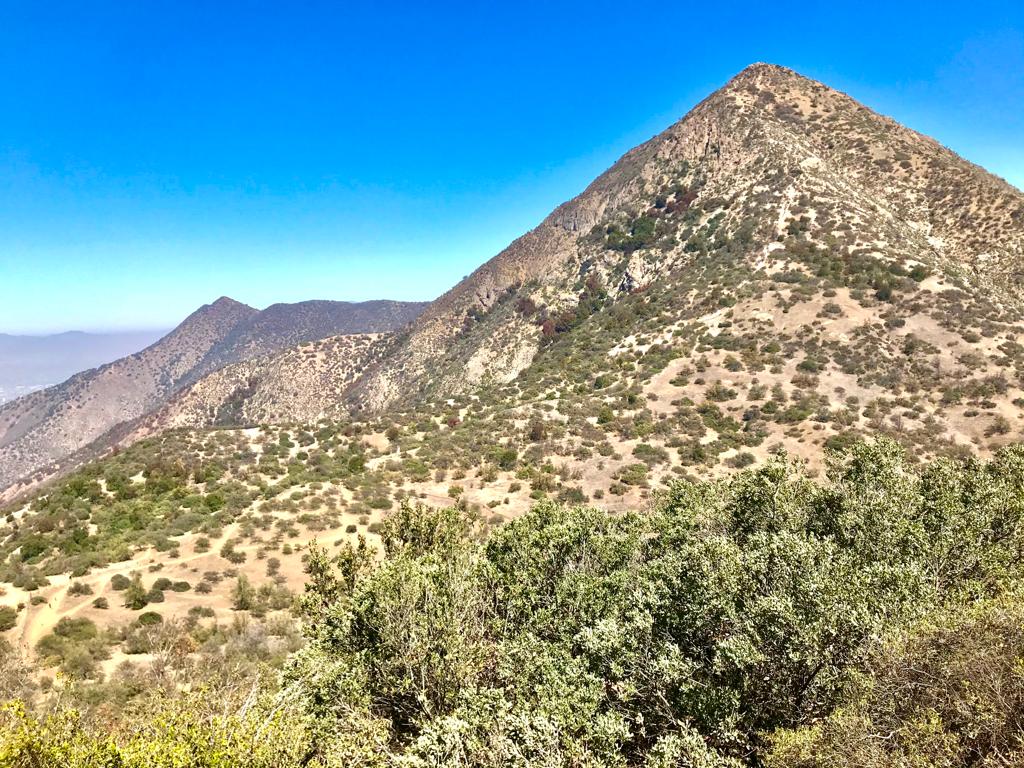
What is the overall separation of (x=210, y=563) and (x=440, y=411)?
29.9m

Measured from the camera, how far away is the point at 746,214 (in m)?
68.8

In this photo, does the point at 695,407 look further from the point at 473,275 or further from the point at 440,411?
the point at 473,275

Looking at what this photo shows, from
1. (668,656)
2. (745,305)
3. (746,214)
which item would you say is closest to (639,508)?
(668,656)

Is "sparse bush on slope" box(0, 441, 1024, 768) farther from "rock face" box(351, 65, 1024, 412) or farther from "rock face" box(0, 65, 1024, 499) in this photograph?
"rock face" box(351, 65, 1024, 412)

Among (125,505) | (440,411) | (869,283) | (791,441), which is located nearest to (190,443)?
(125,505)

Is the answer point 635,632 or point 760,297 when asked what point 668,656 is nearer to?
point 635,632

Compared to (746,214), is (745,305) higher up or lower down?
lower down

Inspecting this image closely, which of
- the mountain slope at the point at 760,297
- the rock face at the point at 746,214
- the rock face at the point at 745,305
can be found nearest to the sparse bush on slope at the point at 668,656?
the rock face at the point at 745,305

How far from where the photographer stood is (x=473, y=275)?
119 metres

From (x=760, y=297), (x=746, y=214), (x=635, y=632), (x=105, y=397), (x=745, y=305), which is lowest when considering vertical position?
(x=635, y=632)

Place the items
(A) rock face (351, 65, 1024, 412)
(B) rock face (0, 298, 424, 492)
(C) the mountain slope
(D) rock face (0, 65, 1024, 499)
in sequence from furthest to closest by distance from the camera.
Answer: (B) rock face (0, 298, 424, 492) < (A) rock face (351, 65, 1024, 412) < (D) rock face (0, 65, 1024, 499) < (C) the mountain slope

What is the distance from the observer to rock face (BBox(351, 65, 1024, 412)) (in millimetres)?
60000

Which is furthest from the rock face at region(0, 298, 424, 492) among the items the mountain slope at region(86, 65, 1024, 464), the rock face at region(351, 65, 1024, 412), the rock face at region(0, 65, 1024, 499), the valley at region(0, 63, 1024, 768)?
the rock face at region(351, 65, 1024, 412)

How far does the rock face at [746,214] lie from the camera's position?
60.0 metres
